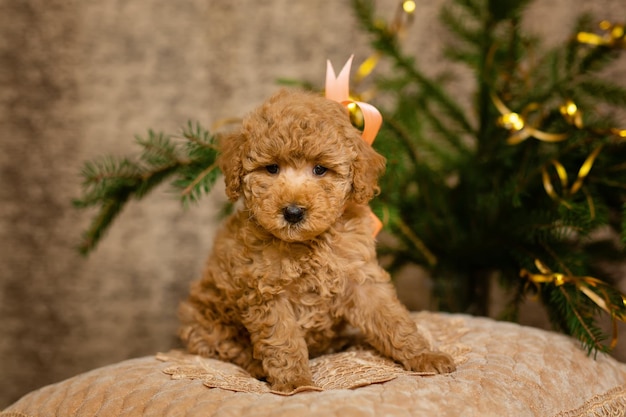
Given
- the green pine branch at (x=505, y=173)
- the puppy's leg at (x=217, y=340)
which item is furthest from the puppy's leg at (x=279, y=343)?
the green pine branch at (x=505, y=173)

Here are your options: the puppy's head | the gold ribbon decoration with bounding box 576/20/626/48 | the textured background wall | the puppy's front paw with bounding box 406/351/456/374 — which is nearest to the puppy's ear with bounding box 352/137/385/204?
the puppy's head

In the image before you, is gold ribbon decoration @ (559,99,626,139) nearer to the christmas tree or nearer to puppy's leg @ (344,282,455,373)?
the christmas tree

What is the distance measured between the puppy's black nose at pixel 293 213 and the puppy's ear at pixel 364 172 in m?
0.20

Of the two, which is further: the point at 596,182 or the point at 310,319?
the point at 596,182

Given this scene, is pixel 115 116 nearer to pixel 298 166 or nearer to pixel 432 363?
pixel 298 166

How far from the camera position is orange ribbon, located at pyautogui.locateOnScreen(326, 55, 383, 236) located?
1802 millimetres

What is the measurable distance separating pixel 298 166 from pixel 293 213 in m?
0.15

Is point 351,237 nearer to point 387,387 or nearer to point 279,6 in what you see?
point 387,387

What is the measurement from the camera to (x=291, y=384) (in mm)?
1523

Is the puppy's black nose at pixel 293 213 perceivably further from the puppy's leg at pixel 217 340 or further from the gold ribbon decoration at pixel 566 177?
the gold ribbon decoration at pixel 566 177

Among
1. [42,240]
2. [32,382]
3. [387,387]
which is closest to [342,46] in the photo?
[42,240]

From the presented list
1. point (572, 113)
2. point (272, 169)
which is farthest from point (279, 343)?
point (572, 113)

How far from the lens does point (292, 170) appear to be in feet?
5.14

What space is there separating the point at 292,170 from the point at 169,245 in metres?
1.83
